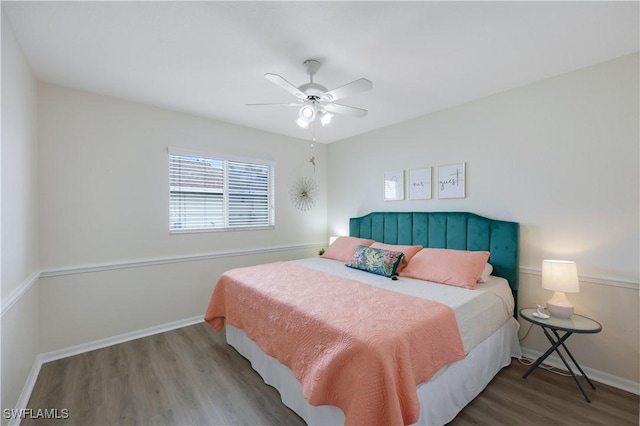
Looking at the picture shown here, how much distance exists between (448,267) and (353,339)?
1560mm

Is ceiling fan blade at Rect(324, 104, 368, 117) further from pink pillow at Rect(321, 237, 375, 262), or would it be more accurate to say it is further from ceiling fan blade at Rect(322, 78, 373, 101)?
pink pillow at Rect(321, 237, 375, 262)

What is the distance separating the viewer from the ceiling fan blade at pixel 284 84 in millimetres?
1885

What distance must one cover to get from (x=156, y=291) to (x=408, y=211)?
3231mm

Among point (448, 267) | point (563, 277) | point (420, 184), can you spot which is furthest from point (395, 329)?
point (420, 184)

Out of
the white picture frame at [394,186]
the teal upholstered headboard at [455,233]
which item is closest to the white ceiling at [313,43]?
the white picture frame at [394,186]

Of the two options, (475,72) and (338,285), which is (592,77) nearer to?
(475,72)

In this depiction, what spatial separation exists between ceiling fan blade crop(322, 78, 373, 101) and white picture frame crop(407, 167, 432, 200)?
179 centimetres

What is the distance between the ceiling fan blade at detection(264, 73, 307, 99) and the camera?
1.88m

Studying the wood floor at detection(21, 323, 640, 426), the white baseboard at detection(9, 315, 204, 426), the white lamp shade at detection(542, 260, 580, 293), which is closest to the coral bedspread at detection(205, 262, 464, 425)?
the wood floor at detection(21, 323, 640, 426)

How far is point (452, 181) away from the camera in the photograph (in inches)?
127

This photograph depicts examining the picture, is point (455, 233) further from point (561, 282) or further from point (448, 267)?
point (561, 282)

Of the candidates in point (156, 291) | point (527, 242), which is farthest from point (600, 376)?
point (156, 291)

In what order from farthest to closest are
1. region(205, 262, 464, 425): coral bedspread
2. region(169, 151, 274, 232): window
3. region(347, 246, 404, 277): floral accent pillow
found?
region(169, 151, 274, 232): window < region(347, 246, 404, 277): floral accent pillow < region(205, 262, 464, 425): coral bedspread

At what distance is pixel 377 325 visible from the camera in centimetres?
161
